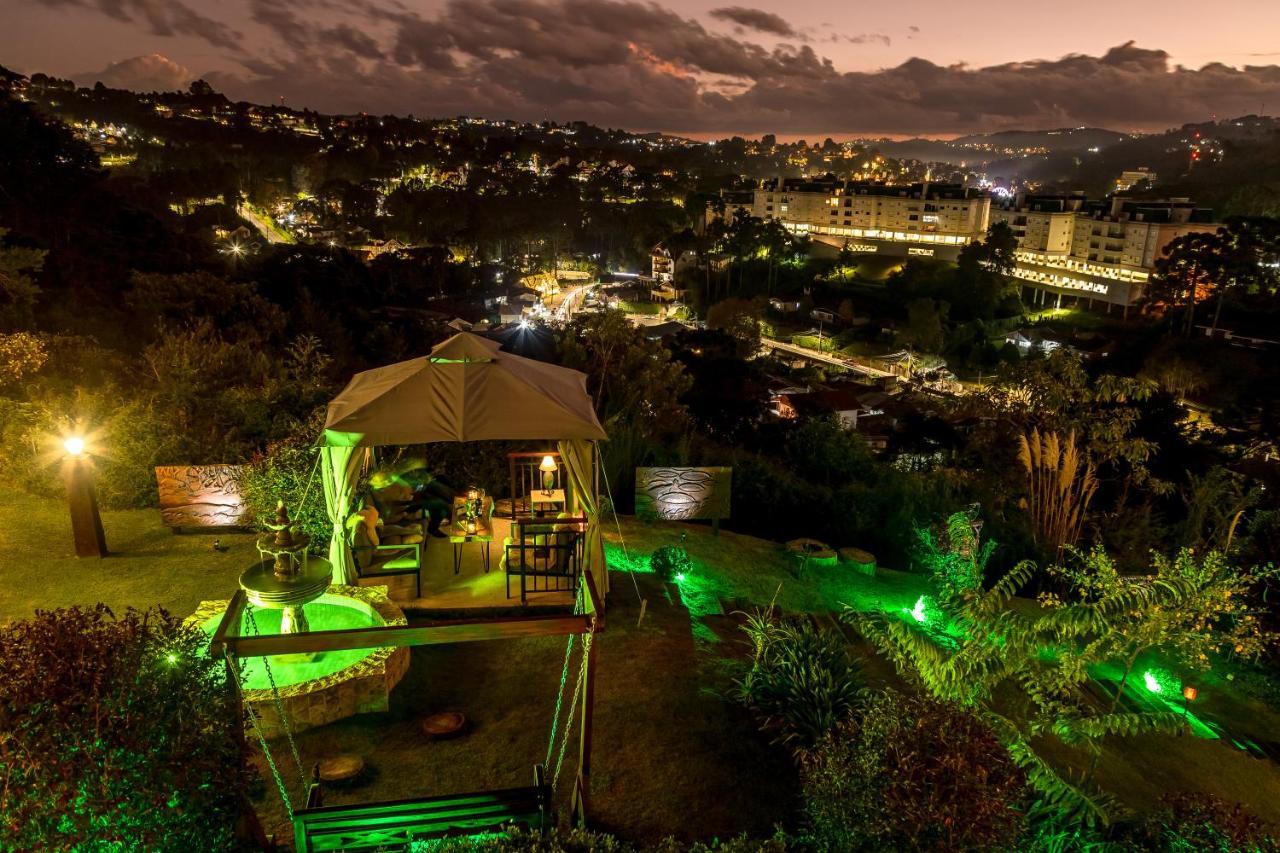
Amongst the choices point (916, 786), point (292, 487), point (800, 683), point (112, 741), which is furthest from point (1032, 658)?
point (292, 487)

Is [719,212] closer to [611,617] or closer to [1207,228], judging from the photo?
[1207,228]

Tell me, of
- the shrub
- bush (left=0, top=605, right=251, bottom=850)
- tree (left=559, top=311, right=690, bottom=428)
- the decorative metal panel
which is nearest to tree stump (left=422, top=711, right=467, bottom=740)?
bush (left=0, top=605, right=251, bottom=850)

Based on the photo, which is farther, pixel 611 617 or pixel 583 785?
pixel 611 617

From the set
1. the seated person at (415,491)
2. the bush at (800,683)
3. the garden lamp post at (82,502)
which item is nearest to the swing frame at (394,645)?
the bush at (800,683)

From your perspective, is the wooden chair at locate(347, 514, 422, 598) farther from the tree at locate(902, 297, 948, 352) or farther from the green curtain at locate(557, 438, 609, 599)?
the tree at locate(902, 297, 948, 352)

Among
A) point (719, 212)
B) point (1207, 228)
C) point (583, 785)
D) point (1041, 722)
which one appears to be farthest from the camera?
point (719, 212)

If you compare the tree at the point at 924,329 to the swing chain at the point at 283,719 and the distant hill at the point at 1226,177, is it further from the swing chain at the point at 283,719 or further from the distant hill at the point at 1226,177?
the swing chain at the point at 283,719

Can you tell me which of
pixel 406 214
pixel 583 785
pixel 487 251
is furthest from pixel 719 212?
pixel 583 785

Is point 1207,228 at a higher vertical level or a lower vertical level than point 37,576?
higher
